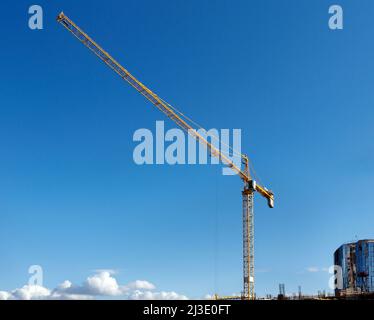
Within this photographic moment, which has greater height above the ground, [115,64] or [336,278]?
[115,64]

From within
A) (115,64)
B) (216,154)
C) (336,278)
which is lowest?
(336,278)

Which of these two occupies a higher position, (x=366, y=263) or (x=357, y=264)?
(x=366, y=263)

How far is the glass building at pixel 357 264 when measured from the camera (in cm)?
16162

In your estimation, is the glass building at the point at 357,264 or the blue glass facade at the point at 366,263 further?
the glass building at the point at 357,264

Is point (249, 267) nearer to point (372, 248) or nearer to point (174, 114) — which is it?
point (174, 114)

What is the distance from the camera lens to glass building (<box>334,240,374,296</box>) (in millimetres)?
161625

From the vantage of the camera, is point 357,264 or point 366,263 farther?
point 357,264

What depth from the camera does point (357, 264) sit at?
166m

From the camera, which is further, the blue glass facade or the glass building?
the glass building
